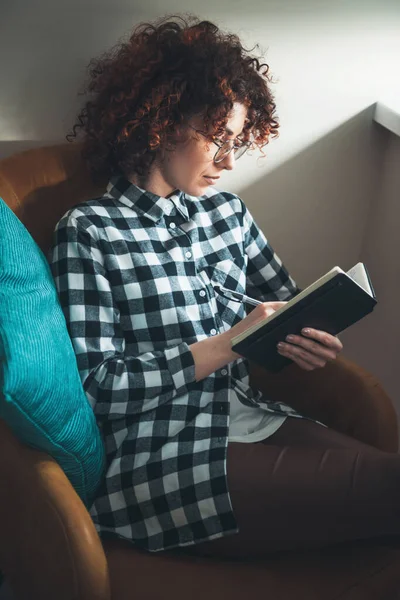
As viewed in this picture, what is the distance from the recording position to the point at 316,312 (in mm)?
1034

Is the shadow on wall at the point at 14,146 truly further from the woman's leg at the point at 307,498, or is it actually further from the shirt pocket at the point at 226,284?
the woman's leg at the point at 307,498

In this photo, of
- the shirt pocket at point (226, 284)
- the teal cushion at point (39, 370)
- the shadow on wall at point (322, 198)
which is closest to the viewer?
the teal cushion at point (39, 370)

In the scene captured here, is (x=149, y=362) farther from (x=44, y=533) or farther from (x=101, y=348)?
(x=44, y=533)

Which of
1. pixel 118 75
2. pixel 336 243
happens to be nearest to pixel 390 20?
pixel 336 243

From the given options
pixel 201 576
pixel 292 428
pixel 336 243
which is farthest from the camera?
pixel 336 243

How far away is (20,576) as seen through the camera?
0.95 metres

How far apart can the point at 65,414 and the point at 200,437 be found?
0.91ft

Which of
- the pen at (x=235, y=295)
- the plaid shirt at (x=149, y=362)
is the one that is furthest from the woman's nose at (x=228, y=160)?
the pen at (x=235, y=295)

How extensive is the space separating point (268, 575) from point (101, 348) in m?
0.44

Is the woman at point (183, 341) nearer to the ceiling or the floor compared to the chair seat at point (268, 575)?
nearer to the ceiling

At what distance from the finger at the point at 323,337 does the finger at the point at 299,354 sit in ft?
0.10

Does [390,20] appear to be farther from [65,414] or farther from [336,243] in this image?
[65,414]

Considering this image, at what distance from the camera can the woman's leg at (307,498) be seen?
3.25 feet

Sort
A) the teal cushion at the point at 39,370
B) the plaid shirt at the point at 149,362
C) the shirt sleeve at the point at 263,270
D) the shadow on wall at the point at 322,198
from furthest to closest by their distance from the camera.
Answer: the shadow on wall at the point at 322,198 → the shirt sleeve at the point at 263,270 → the plaid shirt at the point at 149,362 → the teal cushion at the point at 39,370
